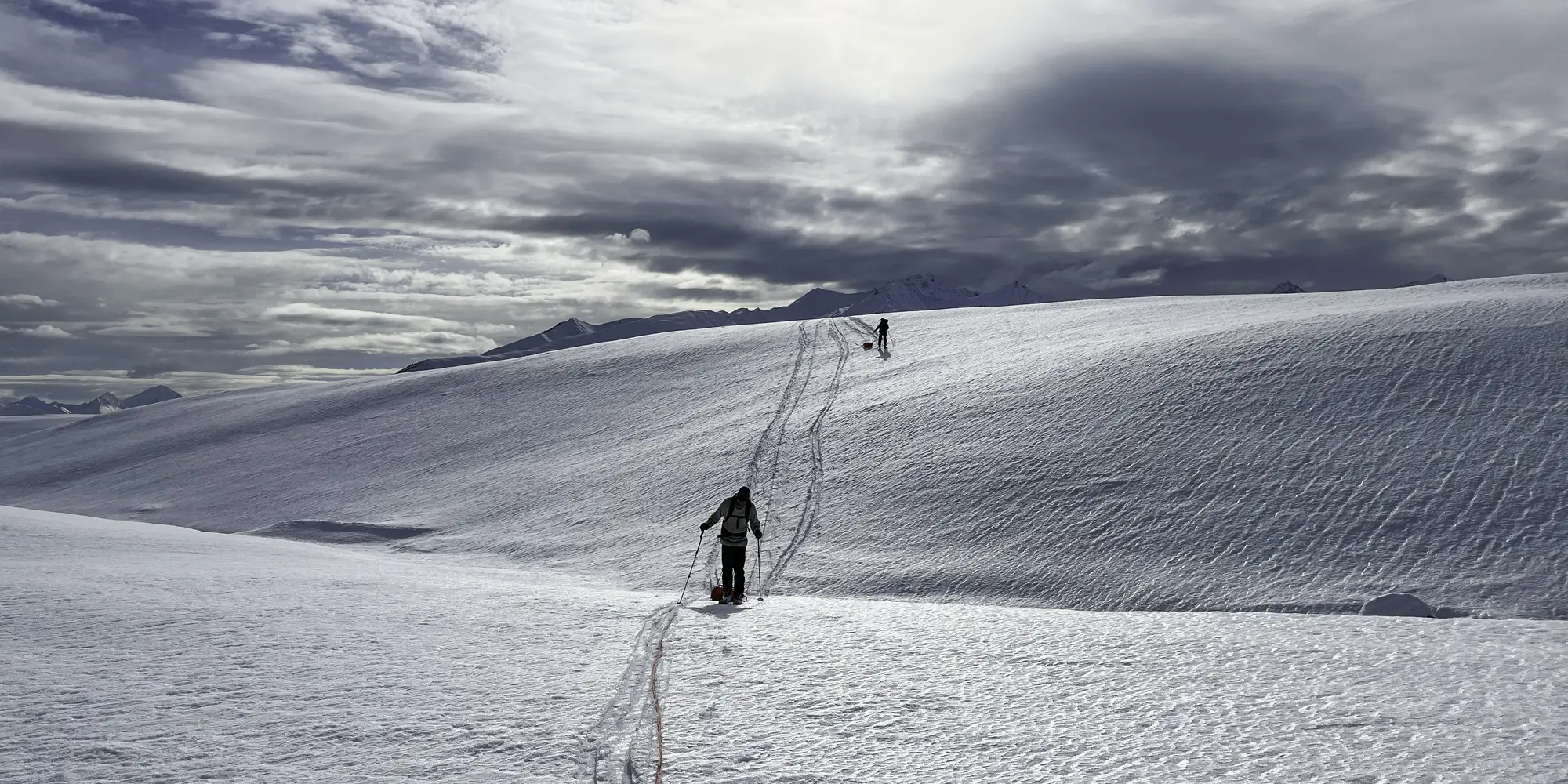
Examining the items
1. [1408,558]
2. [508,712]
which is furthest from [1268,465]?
[508,712]

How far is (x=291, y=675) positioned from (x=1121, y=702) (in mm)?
7882

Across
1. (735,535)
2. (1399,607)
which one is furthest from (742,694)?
(1399,607)

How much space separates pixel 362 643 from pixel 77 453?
54.0 meters

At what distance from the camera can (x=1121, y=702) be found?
28.5 ft

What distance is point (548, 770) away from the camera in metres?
7.08

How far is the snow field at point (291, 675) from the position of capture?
721 cm

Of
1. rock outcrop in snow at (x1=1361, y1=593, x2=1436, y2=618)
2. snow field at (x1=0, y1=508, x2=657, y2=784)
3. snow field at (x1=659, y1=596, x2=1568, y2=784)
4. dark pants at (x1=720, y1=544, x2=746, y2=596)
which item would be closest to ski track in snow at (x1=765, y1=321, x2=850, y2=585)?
dark pants at (x1=720, y1=544, x2=746, y2=596)

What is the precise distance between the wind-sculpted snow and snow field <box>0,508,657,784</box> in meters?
7.59

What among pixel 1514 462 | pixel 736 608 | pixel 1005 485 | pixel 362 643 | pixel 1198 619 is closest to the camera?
pixel 362 643

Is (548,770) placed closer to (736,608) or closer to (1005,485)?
(736,608)

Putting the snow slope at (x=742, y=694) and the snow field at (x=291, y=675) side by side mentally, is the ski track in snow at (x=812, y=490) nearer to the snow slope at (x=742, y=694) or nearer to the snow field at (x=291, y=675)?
the snow field at (x=291, y=675)

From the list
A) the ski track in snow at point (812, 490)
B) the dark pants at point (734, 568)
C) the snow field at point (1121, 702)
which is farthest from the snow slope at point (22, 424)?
the snow field at point (1121, 702)

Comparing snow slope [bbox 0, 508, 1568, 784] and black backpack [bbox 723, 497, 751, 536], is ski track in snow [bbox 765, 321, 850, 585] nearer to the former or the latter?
black backpack [bbox 723, 497, 751, 536]

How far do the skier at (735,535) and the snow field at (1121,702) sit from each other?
2.39m
